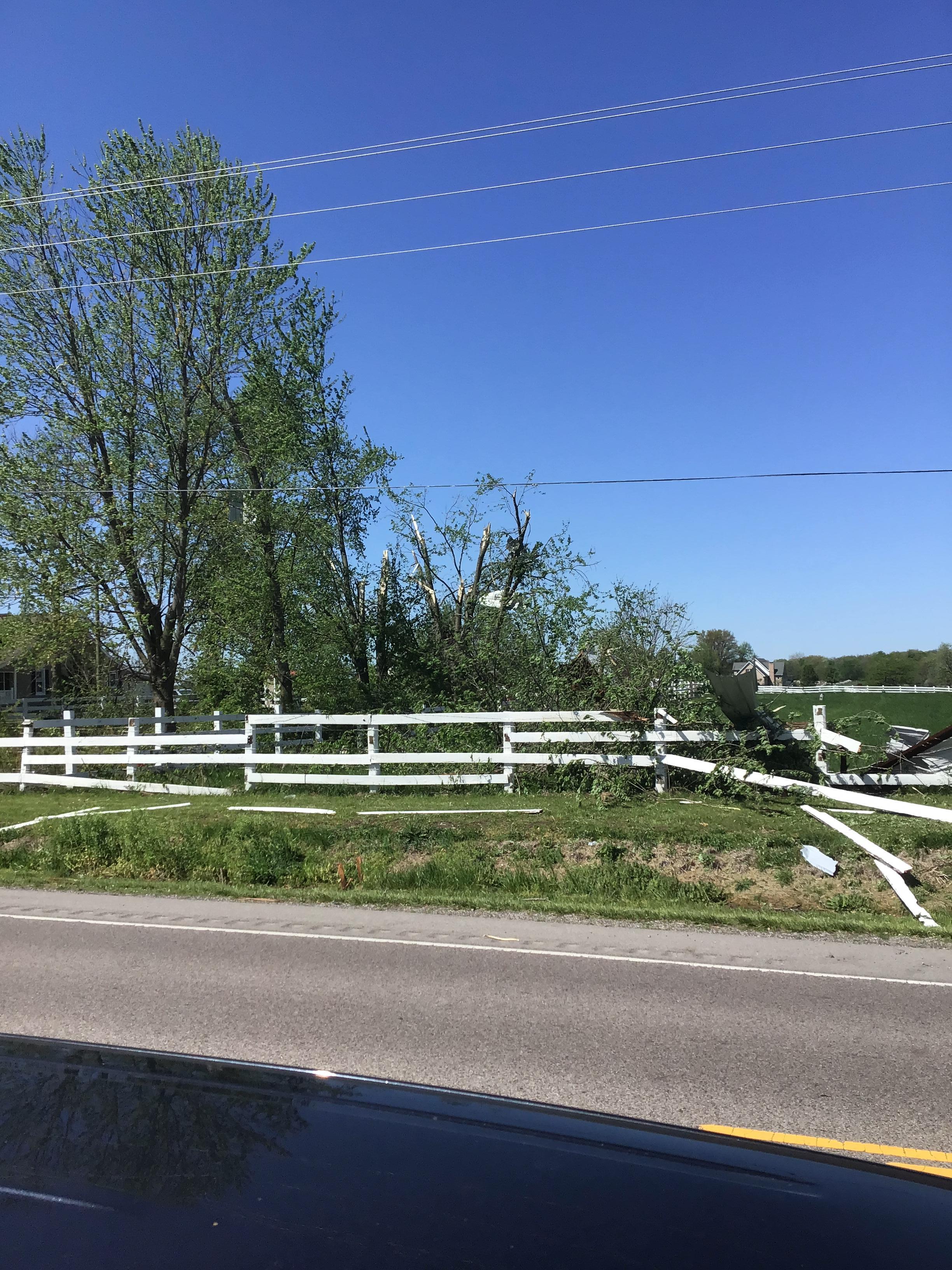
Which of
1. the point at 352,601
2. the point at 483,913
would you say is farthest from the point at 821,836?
the point at 352,601

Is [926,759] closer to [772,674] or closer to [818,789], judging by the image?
[818,789]

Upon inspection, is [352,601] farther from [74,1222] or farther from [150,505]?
[74,1222]

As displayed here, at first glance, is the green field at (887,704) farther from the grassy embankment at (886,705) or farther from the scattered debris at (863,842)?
the scattered debris at (863,842)

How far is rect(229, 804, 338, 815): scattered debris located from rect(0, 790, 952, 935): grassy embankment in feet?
0.88

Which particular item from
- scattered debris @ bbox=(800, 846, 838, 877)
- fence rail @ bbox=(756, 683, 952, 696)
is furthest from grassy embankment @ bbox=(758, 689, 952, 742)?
scattered debris @ bbox=(800, 846, 838, 877)

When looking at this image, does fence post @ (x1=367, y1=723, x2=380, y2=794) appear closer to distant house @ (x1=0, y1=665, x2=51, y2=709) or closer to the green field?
the green field

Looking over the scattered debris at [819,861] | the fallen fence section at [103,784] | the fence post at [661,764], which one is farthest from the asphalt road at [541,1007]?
the fallen fence section at [103,784]

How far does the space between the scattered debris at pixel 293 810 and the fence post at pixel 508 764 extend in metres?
3.05

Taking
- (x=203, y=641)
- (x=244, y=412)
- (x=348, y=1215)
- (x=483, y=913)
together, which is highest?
(x=244, y=412)

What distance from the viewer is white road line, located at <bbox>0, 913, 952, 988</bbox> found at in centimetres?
728

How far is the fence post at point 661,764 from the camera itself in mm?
14578

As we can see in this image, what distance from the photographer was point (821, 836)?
36.8 feet

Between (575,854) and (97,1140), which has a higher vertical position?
(97,1140)

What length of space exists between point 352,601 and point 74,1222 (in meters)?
25.7
